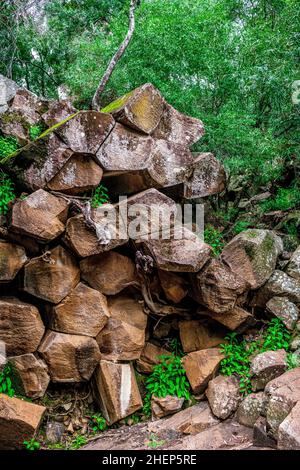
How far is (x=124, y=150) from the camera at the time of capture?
5.47 m

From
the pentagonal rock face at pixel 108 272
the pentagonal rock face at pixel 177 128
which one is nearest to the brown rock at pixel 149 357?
the pentagonal rock face at pixel 108 272

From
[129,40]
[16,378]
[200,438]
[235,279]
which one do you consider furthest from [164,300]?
[129,40]

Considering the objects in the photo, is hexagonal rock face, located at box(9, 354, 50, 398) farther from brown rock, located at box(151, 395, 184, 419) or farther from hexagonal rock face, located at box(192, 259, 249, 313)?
hexagonal rock face, located at box(192, 259, 249, 313)

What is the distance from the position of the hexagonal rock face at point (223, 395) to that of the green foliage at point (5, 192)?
385cm

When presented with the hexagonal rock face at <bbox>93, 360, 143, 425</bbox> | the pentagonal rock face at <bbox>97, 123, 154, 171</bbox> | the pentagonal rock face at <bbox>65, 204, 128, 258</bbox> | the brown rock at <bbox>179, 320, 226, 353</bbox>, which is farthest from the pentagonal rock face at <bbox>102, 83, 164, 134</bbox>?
the hexagonal rock face at <bbox>93, 360, 143, 425</bbox>

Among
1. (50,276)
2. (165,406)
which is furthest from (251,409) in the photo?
(50,276)

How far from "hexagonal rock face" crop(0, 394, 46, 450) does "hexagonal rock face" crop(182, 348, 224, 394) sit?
220 centimetres

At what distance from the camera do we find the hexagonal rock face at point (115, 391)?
200 inches

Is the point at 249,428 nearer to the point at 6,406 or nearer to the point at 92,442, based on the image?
the point at 92,442

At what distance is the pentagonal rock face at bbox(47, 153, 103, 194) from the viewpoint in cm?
516

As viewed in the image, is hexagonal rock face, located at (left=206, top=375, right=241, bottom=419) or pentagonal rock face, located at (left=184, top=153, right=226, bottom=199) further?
pentagonal rock face, located at (left=184, top=153, right=226, bottom=199)

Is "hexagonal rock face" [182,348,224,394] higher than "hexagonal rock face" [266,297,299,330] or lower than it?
lower

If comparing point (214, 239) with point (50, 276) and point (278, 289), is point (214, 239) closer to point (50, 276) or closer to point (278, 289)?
point (278, 289)

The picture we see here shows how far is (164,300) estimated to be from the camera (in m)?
5.80
